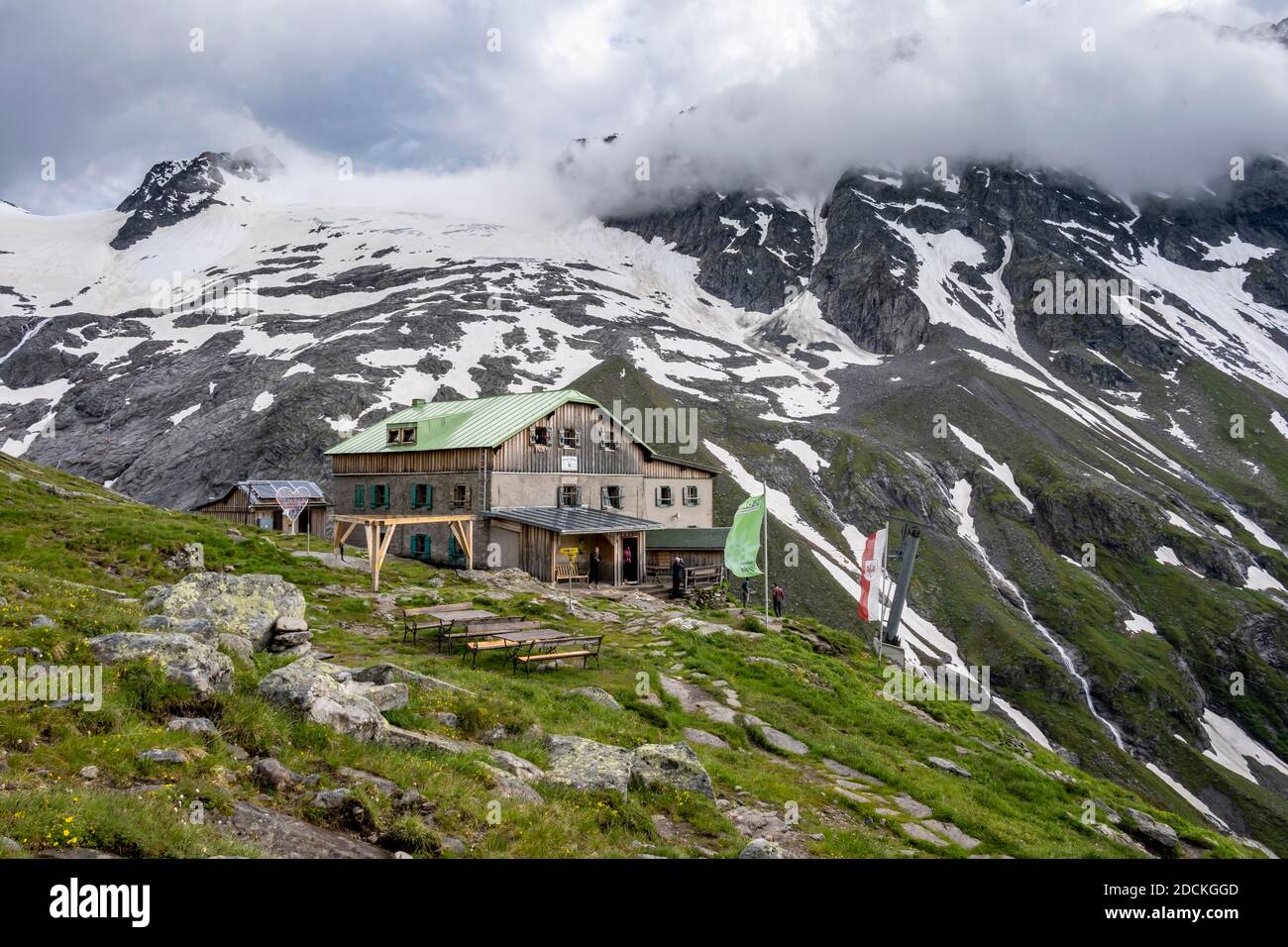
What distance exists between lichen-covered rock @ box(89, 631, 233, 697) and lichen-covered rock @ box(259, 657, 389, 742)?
1.99ft

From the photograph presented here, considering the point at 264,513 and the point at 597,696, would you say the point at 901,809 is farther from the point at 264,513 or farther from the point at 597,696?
the point at 264,513

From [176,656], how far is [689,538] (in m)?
35.7

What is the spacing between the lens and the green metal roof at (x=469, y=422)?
4181 centimetres

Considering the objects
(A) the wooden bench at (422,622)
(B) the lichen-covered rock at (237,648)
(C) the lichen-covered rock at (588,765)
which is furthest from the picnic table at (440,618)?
(C) the lichen-covered rock at (588,765)

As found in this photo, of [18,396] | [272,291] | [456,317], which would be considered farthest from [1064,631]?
[272,291]

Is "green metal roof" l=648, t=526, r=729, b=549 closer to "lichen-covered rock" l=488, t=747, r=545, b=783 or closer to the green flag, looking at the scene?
the green flag

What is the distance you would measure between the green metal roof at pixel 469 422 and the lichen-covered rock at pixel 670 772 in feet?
97.7

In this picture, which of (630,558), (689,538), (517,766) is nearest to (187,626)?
(517,766)

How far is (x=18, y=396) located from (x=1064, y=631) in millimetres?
153452

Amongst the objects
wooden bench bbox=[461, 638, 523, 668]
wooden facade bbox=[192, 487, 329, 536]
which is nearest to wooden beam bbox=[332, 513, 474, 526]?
wooden bench bbox=[461, 638, 523, 668]

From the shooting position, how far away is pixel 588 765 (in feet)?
35.1

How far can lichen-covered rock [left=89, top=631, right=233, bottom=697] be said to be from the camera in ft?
32.0
